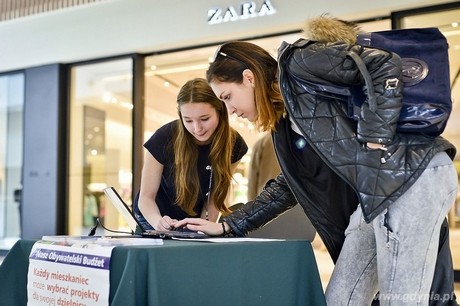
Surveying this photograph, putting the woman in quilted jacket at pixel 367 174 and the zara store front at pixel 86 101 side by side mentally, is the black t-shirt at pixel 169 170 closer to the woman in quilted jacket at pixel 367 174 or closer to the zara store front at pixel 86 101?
the woman in quilted jacket at pixel 367 174

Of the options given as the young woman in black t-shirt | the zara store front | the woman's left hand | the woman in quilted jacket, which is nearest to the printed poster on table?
the woman's left hand

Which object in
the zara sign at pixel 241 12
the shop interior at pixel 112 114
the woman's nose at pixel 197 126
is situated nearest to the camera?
the woman's nose at pixel 197 126

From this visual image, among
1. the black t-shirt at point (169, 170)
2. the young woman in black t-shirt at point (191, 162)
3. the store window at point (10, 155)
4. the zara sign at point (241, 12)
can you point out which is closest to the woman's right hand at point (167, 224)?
the young woman in black t-shirt at point (191, 162)

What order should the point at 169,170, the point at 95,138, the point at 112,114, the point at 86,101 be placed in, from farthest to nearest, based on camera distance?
the point at 86,101, the point at 95,138, the point at 112,114, the point at 169,170

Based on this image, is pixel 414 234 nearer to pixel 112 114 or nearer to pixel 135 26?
pixel 135 26

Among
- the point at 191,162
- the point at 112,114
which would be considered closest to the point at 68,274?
the point at 191,162

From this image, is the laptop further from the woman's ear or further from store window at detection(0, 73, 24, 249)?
store window at detection(0, 73, 24, 249)

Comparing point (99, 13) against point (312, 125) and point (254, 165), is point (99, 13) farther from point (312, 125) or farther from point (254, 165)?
point (312, 125)

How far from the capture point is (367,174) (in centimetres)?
152

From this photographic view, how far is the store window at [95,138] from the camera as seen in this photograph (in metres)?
7.17

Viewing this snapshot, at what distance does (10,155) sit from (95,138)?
142cm

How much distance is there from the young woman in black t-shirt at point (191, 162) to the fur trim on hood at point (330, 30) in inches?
35.5

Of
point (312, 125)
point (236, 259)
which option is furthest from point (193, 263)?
point (312, 125)

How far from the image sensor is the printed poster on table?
141 cm
